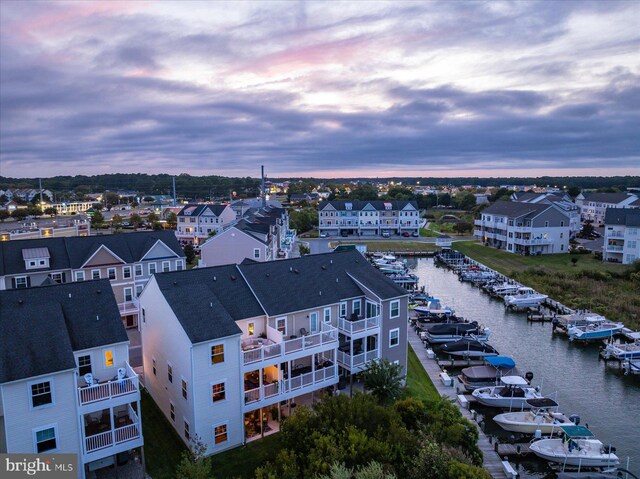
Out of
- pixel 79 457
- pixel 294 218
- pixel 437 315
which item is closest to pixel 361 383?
pixel 79 457

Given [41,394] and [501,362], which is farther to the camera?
[501,362]

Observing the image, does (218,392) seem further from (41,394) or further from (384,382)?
(384,382)

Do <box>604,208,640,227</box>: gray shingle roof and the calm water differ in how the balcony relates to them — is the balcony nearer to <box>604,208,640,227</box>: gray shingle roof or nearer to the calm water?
the calm water

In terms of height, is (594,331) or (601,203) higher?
(601,203)

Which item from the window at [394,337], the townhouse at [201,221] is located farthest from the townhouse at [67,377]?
the townhouse at [201,221]

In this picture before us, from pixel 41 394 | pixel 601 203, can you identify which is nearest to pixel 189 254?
pixel 41 394

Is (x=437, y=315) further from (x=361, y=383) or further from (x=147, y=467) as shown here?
(x=147, y=467)

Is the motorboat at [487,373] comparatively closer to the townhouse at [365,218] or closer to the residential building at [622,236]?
the residential building at [622,236]
